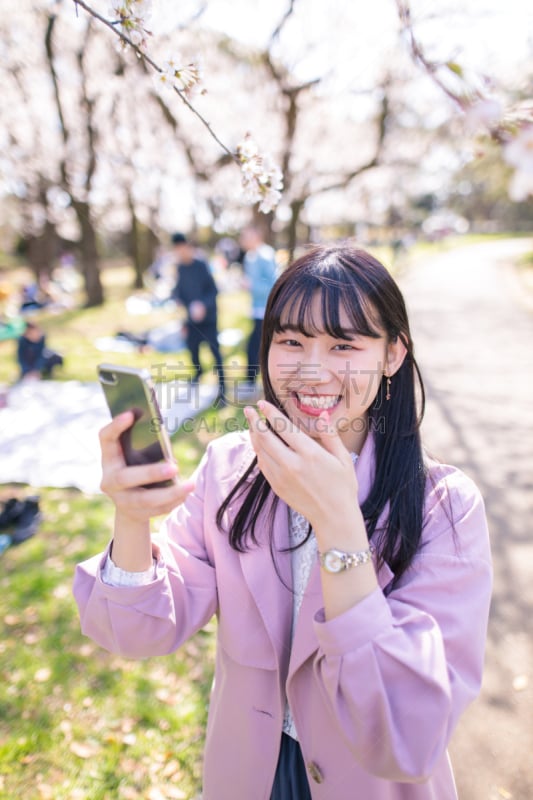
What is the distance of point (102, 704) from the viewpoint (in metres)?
2.55

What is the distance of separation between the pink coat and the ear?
0.81ft

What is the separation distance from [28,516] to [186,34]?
939 centimetres

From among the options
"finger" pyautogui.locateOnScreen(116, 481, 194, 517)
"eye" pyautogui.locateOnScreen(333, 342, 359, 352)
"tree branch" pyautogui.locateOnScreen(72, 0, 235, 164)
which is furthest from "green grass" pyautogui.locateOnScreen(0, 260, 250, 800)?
"tree branch" pyautogui.locateOnScreen(72, 0, 235, 164)

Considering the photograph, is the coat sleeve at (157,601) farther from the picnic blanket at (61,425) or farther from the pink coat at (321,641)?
the picnic blanket at (61,425)

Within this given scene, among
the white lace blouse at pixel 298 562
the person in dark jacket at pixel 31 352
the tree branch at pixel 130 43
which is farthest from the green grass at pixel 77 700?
the person in dark jacket at pixel 31 352

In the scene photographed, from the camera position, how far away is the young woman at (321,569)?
931 mm

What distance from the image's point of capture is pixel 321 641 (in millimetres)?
944

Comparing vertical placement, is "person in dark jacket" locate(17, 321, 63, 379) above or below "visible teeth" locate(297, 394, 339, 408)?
below

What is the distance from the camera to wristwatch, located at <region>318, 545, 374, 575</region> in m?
0.93

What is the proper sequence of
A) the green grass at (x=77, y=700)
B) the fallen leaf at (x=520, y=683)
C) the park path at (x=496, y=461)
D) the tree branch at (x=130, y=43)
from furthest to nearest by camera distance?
the fallen leaf at (x=520, y=683), the park path at (x=496, y=461), the green grass at (x=77, y=700), the tree branch at (x=130, y=43)

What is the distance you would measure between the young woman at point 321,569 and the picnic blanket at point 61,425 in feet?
9.86

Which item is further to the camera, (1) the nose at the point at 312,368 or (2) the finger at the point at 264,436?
(1) the nose at the point at 312,368

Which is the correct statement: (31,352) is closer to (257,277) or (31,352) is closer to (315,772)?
(257,277)

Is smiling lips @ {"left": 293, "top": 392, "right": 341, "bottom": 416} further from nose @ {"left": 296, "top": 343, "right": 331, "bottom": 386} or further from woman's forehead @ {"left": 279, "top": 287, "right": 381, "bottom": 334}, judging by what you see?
woman's forehead @ {"left": 279, "top": 287, "right": 381, "bottom": 334}
